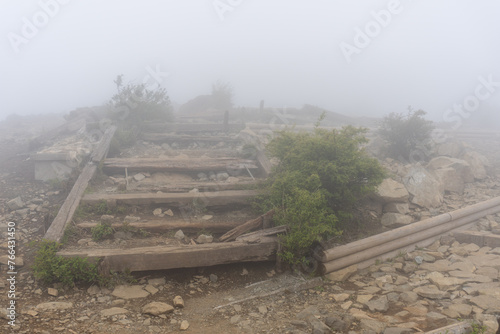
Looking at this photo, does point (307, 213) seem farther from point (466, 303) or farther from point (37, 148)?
point (37, 148)

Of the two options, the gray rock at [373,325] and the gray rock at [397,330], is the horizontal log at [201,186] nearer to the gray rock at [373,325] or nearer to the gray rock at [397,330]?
the gray rock at [373,325]

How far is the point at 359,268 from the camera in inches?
190

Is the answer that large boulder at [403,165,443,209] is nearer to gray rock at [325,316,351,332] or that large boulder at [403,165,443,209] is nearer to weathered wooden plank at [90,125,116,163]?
gray rock at [325,316,351,332]

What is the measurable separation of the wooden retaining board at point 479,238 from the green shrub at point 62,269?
5.06 meters

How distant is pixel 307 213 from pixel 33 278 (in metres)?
3.40

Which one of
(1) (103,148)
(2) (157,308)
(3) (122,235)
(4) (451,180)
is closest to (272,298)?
(2) (157,308)

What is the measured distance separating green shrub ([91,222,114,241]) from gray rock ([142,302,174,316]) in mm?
1534

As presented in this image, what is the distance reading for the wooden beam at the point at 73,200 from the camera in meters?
4.77

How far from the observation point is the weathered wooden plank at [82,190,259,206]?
5.91 m

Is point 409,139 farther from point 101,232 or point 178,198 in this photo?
point 101,232

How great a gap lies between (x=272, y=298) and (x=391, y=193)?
9.98 feet

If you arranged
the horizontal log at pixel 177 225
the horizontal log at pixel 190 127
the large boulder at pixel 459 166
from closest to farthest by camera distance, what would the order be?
the horizontal log at pixel 177 225 → the large boulder at pixel 459 166 → the horizontal log at pixel 190 127

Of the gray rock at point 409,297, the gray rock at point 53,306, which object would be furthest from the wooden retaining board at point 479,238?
the gray rock at point 53,306

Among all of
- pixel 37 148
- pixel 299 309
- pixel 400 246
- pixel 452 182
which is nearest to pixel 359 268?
pixel 400 246
